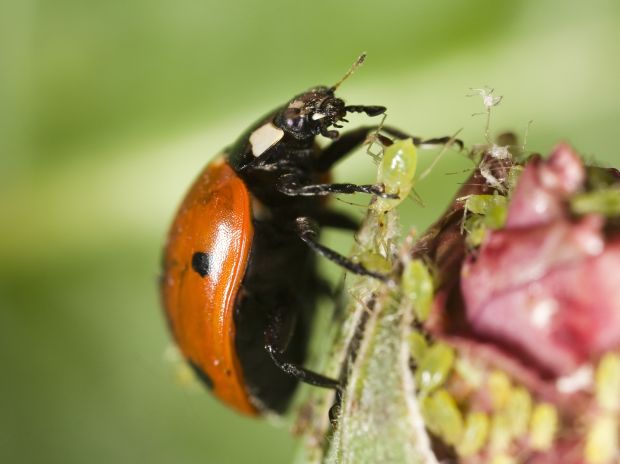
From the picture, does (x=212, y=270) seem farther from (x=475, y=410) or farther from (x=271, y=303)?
(x=475, y=410)

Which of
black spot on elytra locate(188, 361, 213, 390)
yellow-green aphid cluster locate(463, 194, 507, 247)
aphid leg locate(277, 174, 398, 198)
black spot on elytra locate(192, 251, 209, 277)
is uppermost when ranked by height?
aphid leg locate(277, 174, 398, 198)

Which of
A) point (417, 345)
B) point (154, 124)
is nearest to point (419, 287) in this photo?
point (417, 345)

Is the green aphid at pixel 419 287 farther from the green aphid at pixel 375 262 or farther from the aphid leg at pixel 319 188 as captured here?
the aphid leg at pixel 319 188

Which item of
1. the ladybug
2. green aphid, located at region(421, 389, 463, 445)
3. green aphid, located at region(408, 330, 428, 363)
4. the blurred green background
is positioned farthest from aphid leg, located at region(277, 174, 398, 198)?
the blurred green background

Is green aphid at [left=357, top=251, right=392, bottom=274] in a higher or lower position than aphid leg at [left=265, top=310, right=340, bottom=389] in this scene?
higher

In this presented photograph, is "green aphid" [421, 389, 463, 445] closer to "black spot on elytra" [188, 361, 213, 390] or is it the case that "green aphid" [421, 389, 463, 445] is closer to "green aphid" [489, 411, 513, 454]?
"green aphid" [489, 411, 513, 454]

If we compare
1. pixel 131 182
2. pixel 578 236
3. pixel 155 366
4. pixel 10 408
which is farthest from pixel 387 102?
pixel 578 236
